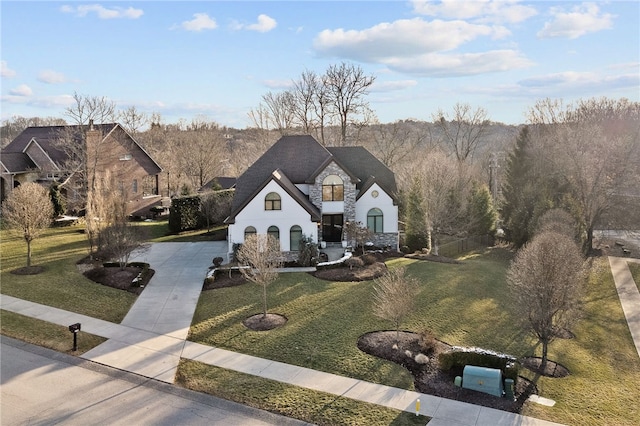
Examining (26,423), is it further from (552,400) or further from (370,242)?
(370,242)

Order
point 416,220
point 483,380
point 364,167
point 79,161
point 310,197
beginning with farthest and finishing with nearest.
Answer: point 79,161, point 364,167, point 416,220, point 310,197, point 483,380

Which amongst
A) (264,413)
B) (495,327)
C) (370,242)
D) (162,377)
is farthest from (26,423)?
(370,242)

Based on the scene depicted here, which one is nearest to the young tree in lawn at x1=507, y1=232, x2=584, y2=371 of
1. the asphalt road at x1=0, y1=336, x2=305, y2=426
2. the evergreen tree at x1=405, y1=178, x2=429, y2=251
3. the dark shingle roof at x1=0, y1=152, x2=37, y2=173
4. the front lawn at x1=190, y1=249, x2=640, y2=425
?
the front lawn at x1=190, y1=249, x2=640, y2=425

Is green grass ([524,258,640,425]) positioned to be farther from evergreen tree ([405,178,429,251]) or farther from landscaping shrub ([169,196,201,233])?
landscaping shrub ([169,196,201,233])

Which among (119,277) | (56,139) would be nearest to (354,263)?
(119,277)

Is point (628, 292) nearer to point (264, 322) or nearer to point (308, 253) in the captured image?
point (308, 253)
